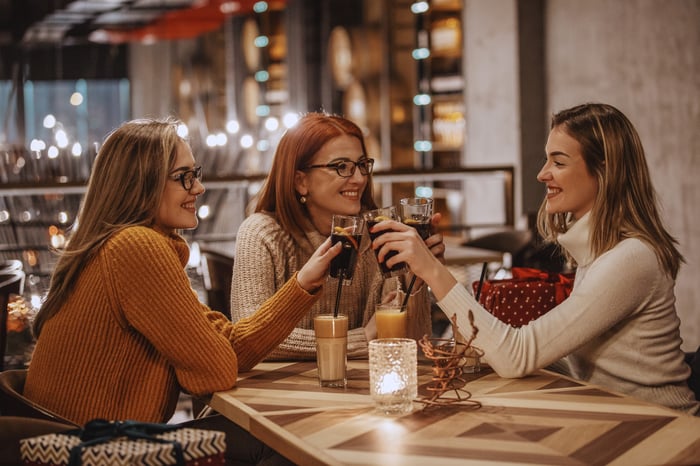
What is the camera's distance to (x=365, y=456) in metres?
1.56

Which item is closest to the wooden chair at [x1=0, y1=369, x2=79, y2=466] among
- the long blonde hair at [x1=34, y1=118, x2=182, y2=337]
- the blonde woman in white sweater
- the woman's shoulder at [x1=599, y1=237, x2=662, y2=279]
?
the long blonde hair at [x1=34, y1=118, x2=182, y2=337]

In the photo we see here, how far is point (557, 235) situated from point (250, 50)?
33.5ft

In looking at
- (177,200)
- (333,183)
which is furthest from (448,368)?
(333,183)

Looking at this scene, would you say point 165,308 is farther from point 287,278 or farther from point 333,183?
point 333,183

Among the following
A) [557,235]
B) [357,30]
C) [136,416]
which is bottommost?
[136,416]

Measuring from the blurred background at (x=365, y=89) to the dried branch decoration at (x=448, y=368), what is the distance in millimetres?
2372

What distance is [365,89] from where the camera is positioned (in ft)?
34.6

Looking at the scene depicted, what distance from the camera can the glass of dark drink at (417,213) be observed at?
7.66ft

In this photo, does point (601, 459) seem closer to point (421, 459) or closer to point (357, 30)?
point (421, 459)

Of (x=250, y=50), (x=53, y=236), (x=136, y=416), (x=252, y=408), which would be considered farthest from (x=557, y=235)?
(x=250, y=50)

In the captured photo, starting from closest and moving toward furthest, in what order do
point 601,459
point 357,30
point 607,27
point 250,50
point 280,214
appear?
1. point 601,459
2. point 280,214
3. point 607,27
4. point 357,30
5. point 250,50

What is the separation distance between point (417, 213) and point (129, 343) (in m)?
0.78

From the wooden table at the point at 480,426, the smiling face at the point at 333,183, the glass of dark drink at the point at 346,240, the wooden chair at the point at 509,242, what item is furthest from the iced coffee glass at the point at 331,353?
the wooden chair at the point at 509,242

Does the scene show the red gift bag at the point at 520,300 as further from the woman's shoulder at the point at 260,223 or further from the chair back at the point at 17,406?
the chair back at the point at 17,406
